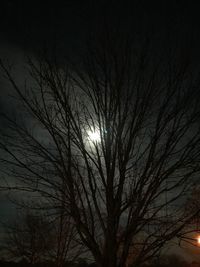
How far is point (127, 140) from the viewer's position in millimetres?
4117

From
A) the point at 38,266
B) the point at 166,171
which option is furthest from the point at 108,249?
the point at 38,266

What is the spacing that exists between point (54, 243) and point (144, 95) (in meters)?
10.6

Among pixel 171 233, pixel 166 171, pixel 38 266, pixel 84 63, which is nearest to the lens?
pixel 171 233

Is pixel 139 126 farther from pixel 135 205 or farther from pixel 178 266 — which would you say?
pixel 178 266

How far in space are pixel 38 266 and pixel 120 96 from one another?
17.6 meters

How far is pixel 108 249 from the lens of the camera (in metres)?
3.50

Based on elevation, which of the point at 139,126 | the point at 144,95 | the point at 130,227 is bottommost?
the point at 130,227

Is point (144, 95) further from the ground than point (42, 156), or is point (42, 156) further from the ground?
point (144, 95)

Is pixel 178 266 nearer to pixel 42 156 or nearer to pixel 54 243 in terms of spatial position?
pixel 54 243

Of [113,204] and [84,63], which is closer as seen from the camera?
[113,204]

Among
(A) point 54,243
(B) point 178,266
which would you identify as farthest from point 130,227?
(B) point 178,266

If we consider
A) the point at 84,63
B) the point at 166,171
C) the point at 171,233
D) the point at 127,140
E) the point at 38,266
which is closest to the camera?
the point at 171,233

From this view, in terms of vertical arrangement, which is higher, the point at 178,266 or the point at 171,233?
the point at 178,266

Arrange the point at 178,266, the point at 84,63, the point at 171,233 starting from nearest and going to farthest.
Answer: the point at 171,233, the point at 84,63, the point at 178,266
